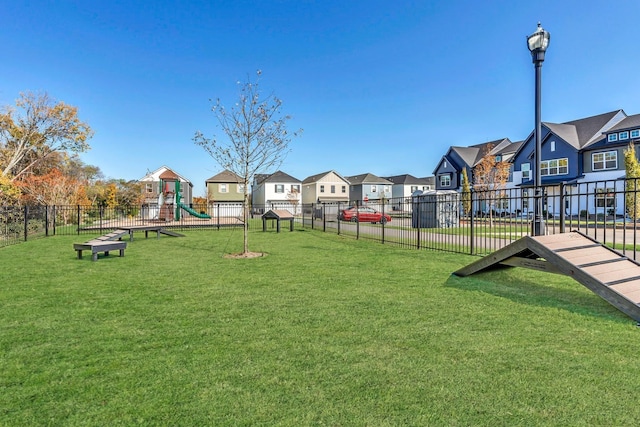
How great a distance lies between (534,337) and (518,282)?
8.98ft

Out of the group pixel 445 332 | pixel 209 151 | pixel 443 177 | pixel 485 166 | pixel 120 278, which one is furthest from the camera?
pixel 443 177

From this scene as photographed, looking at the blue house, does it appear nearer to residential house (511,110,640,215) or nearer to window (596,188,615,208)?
residential house (511,110,640,215)

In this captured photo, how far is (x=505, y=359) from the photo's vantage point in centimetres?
305

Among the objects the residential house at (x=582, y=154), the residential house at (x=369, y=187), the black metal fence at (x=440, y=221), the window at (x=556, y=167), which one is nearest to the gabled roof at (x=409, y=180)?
the residential house at (x=369, y=187)

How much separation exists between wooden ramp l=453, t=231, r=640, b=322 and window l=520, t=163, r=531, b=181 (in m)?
33.2

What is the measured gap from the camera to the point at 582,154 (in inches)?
1182

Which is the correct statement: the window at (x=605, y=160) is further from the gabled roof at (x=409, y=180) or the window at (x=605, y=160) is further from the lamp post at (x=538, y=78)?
the gabled roof at (x=409, y=180)

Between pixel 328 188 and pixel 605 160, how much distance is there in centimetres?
3404

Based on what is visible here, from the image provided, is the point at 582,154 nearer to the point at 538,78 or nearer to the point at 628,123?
the point at 628,123

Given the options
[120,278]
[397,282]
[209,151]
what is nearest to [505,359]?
[397,282]

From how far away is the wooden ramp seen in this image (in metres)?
4.20

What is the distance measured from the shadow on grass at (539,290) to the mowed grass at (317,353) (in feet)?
0.11

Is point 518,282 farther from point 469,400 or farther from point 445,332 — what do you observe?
point 469,400

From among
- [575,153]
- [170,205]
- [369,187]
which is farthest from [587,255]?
[369,187]
